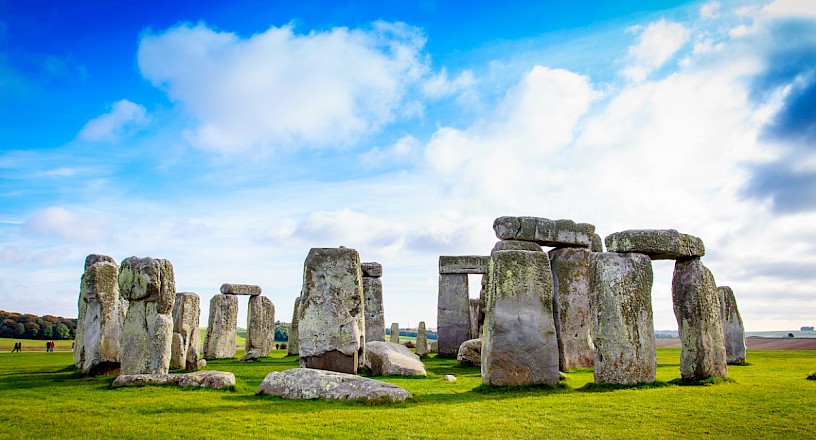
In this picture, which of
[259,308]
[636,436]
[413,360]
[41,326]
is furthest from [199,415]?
[41,326]

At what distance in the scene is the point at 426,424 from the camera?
762 centimetres

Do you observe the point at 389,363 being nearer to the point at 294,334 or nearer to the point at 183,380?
the point at 183,380

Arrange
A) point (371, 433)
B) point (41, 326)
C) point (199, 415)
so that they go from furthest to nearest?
point (41, 326) → point (199, 415) → point (371, 433)

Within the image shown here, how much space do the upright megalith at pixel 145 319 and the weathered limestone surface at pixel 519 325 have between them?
6624mm

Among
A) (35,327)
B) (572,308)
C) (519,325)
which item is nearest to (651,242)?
(519,325)

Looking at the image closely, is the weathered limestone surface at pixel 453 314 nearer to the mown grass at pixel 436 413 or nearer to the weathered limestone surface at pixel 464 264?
the weathered limestone surface at pixel 464 264

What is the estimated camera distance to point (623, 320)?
35.0 feet

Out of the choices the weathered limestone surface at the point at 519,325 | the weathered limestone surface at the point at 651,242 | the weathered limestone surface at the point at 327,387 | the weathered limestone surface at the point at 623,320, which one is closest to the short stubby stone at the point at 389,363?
the weathered limestone surface at the point at 519,325

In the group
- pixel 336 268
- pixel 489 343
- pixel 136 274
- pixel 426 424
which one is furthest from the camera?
pixel 336 268

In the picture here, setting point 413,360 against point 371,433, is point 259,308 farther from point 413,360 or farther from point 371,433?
point 371,433

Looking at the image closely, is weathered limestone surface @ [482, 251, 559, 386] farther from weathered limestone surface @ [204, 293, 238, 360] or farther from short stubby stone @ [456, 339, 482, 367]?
weathered limestone surface @ [204, 293, 238, 360]

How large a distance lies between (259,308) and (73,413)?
17.0m

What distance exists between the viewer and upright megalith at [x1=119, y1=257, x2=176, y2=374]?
11.9m

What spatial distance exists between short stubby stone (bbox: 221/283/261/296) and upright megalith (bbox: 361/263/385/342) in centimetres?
656
